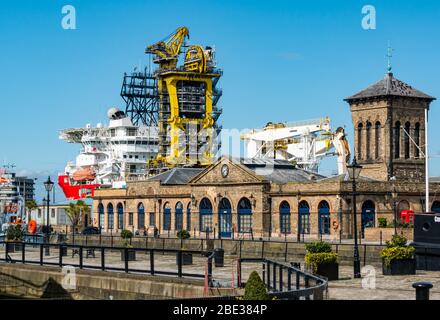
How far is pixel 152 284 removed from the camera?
2889 centimetres

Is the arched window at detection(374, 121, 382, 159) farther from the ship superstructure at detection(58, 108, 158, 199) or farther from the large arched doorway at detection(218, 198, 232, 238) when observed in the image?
the ship superstructure at detection(58, 108, 158, 199)

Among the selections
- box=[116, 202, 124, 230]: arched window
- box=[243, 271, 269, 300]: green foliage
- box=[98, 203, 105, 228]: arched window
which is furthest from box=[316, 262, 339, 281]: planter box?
box=[98, 203, 105, 228]: arched window

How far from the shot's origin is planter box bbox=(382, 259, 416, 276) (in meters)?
33.2

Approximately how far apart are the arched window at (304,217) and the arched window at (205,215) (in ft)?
33.4

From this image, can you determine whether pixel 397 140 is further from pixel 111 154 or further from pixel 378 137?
pixel 111 154

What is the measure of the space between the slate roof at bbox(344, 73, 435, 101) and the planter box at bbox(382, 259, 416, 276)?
132ft

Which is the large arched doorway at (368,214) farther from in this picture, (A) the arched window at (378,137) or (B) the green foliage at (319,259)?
(B) the green foliage at (319,259)

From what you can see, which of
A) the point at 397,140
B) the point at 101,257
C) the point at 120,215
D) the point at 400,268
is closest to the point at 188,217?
the point at 120,215

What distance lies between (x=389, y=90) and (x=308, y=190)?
13422 mm

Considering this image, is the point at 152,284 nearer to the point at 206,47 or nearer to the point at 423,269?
the point at 423,269

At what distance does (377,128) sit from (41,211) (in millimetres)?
60999

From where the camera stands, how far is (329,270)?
31.6 m

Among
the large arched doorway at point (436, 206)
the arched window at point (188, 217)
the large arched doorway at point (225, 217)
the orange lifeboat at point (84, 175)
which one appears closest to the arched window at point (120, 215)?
the arched window at point (188, 217)
